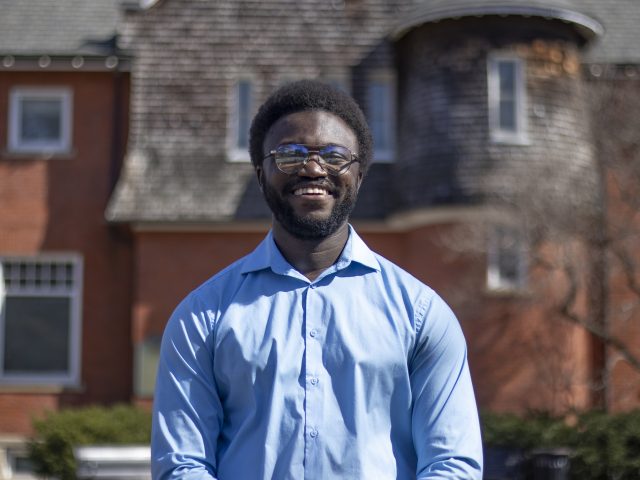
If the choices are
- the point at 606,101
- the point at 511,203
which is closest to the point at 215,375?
the point at 511,203

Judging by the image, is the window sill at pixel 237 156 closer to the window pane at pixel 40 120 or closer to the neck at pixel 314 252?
the window pane at pixel 40 120

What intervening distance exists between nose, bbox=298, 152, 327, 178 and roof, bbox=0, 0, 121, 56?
566 inches

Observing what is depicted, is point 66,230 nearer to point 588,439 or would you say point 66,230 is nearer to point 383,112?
point 383,112

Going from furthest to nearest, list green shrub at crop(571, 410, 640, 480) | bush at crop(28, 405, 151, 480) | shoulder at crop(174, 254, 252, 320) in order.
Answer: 1. bush at crop(28, 405, 151, 480)
2. green shrub at crop(571, 410, 640, 480)
3. shoulder at crop(174, 254, 252, 320)

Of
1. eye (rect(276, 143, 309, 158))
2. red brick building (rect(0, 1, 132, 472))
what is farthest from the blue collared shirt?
red brick building (rect(0, 1, 132, 472))

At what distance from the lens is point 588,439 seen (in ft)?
34.3

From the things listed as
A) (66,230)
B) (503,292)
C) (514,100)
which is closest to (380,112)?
(514,100)

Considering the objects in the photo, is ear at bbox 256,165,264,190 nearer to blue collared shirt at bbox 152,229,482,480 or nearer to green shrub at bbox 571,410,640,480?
blue collared shirt at bbox 152,229,482,480

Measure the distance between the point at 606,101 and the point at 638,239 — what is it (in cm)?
194

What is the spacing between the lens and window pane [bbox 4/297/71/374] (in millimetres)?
16594

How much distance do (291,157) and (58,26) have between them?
15225mm

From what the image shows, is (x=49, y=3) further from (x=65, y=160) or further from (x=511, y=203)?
(x=511, y=203)

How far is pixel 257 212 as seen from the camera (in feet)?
52.0

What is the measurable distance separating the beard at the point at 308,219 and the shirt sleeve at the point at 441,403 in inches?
13.4
